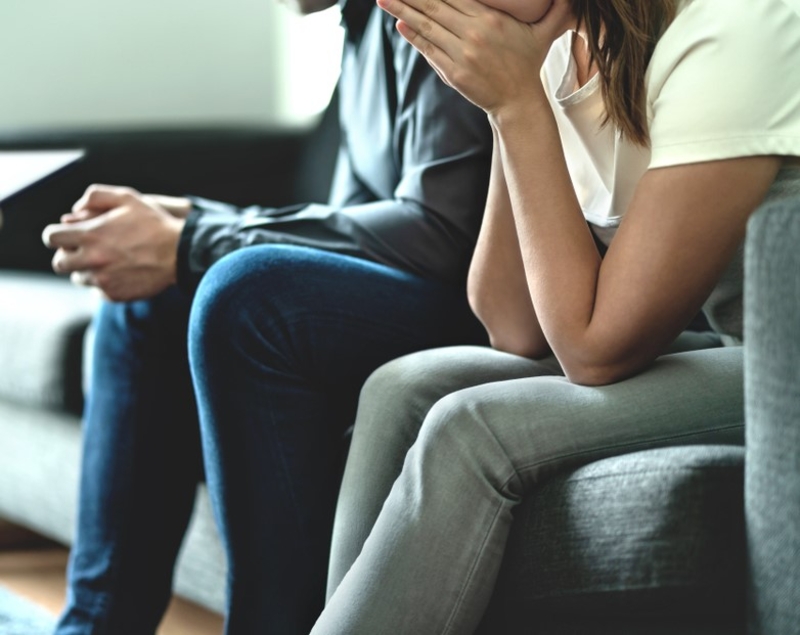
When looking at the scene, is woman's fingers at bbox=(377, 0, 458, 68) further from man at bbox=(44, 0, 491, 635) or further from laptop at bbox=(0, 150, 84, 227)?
laptop at bbox=(0, 150, 84, 227)

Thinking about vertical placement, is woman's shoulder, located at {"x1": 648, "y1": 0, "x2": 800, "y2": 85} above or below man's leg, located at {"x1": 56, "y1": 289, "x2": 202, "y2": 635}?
above

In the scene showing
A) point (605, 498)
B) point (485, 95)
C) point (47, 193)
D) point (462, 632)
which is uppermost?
point (485, 95)

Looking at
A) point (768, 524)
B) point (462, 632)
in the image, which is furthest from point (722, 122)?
point (462, 632)

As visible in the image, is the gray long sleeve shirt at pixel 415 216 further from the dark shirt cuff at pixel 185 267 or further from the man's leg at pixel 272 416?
the man's leg at pixel 272 416

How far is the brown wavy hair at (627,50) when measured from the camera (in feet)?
3.09

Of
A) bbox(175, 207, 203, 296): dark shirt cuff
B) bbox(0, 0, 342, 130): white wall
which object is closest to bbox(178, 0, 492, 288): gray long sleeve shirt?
bbox(175, 207, 203, 296): dark shirt cuff

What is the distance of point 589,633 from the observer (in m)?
0.81

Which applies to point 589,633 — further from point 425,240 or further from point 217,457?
point 425,240

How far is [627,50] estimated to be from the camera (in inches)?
37.2

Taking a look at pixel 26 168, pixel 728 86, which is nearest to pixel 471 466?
pixel 728 86

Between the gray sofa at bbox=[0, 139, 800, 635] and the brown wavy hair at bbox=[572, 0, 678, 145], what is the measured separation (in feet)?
0.95

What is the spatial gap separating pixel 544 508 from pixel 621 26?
42 cm

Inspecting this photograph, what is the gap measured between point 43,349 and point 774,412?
1156mm

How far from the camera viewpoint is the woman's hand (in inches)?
37.2
